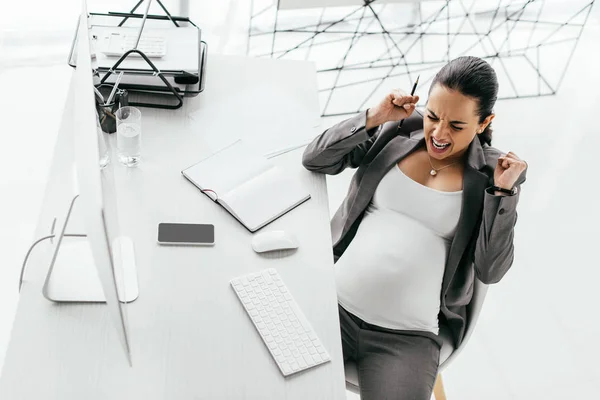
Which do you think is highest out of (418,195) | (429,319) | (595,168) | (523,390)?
(418,195)

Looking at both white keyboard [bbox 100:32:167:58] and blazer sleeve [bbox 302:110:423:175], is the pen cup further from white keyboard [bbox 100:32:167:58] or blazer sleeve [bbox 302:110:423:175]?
blazer sleeve [bbox 302:110:423:175]

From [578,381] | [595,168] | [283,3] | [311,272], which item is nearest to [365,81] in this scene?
[283,3]

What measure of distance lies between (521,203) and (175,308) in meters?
1.84

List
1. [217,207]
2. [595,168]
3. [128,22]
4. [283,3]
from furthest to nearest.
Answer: [595,168], [283,3], [128,22], [217,207]

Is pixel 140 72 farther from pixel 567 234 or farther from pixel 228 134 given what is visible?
pixel 567 234

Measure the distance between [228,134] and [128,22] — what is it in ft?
1.88

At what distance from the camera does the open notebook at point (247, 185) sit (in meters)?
1.92

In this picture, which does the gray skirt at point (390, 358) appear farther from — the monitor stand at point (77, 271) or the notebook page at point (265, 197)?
the monitor stand at point (77, 271)

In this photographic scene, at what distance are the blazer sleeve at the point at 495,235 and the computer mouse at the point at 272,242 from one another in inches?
17.6

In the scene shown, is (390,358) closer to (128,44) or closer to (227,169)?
(227,169)

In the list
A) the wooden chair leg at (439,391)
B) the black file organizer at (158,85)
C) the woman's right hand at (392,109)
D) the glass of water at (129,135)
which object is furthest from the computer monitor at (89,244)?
the wooden chair leg at (439,391)

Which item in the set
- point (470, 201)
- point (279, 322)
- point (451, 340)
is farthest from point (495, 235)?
point (279, 322)

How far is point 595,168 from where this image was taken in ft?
11.0

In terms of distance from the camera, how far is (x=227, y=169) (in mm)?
2018
